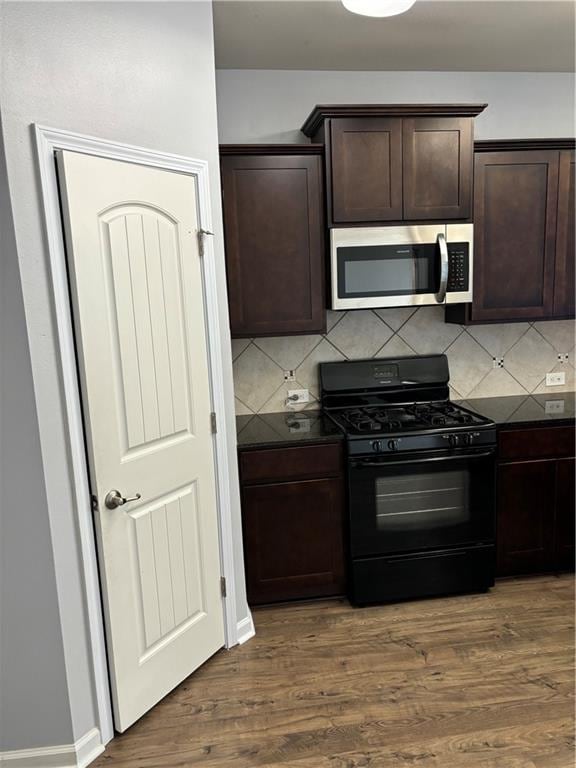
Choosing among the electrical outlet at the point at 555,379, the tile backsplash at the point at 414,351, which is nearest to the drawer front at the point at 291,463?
the tile backsplash at the point at 414,351

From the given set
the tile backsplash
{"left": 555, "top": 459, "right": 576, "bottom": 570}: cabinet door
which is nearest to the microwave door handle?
the tile backsplash

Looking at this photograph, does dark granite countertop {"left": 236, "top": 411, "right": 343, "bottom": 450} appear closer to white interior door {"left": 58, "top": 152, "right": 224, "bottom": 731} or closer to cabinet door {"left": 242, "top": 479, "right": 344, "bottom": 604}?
cabinet door {"left": 242, "top": 479, "right": 344, "bottom": 604}

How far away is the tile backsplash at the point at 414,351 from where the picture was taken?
3350 millimetres

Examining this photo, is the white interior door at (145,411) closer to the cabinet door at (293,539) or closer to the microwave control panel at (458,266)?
the cabinet door at (293,539)

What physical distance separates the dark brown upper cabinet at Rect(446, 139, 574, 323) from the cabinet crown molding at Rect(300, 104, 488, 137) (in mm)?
198

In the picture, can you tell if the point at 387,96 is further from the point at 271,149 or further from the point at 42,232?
Answer: the point at 42,232

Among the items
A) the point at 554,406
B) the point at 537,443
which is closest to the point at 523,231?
the point at 554,406

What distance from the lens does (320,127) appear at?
9.53 ft

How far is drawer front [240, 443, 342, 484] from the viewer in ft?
9.13

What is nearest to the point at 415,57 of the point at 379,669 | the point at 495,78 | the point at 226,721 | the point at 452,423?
the point at 495,78

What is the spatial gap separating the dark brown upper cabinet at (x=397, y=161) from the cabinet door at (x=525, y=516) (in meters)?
1.34

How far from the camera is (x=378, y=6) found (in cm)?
211

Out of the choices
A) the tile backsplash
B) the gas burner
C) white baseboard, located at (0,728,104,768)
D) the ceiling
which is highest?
the ceiling

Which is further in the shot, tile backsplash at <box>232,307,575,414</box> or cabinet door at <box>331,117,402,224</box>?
tile backsplash at <box>232,307,575,414</box>
